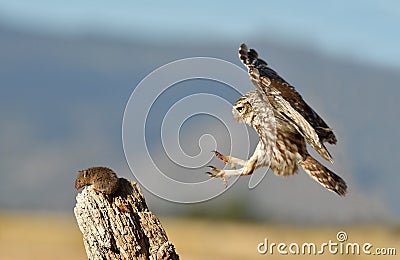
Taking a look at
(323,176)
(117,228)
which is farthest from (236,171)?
(117,228)

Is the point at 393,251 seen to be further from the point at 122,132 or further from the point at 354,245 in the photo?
the point at 122,132

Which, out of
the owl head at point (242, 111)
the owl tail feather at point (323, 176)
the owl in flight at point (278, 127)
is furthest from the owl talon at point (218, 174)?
the owl tail feather at point (323, 176)

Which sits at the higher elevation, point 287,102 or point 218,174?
point 287,102

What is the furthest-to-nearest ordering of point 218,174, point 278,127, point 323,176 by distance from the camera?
1. point 323,176
2. point 278,127
3. point 218,174

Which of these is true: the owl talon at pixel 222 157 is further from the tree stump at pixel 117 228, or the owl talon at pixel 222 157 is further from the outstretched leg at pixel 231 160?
the tree stump at pixel 117 228

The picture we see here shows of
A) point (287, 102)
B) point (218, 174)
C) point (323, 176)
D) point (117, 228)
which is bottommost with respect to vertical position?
point (117, 228)

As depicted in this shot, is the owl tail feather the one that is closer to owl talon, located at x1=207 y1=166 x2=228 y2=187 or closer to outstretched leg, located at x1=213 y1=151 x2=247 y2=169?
outstretched leg, located at x1=213 y1=151 x2=247 y2=169

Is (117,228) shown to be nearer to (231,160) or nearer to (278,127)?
(231,160)

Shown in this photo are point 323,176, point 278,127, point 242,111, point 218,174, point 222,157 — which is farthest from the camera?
point 323,176
